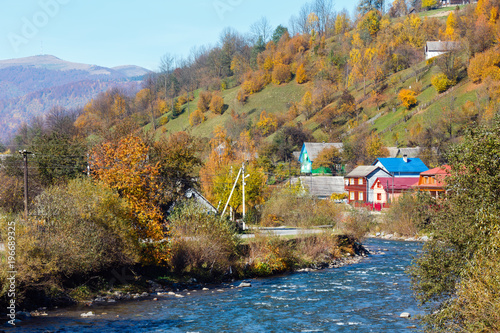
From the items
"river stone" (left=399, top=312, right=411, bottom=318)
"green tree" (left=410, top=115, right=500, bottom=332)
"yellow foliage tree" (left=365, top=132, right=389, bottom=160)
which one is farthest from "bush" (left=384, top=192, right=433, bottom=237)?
"green tree" (left=410, top=115, right=500, bottom=332)

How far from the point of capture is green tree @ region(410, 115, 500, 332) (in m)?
13.6

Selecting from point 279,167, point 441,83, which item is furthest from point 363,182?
point 441,83

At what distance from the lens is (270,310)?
78.8 feet

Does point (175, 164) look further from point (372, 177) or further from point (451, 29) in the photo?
point (451, 29)

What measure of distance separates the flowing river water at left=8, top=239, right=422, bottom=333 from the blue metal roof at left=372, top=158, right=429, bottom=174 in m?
48.6

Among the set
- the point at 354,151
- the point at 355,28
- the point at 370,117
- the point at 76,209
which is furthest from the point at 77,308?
the point at 355,28

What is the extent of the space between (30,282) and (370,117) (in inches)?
3892

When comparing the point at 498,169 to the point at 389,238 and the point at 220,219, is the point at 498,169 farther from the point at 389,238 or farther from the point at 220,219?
the point at 389,238

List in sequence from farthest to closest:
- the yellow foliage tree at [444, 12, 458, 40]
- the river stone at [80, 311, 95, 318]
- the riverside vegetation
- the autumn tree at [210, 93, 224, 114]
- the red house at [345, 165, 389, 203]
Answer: the autumn tree at [210, 93, 224, 114]
the yellow foliage tree at [444, 12, 458, 40]
the red house at [345, 165, 389, 203]
the river stone at [80, 311, 95, 318]
the riverside vegetation

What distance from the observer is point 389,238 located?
5516 centimetres

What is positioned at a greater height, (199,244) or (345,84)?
(345,84)

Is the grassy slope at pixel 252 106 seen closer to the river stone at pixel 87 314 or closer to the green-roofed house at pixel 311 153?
the green-roofed house at pixel 311 153

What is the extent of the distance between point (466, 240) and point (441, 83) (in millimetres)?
93360

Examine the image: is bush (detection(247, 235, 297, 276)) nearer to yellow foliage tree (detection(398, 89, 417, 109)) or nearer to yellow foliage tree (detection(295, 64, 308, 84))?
yellow foliage tree (detection(398, 89, 417, 109))
